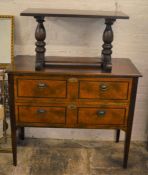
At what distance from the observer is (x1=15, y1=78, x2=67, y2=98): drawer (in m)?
2.19

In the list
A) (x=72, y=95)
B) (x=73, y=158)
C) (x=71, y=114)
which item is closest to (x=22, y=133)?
(x=73, y=158)

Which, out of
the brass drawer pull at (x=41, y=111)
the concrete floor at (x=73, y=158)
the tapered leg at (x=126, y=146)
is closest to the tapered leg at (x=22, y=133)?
the concrete floor at (x=73, y=158)

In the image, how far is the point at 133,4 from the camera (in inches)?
97.9

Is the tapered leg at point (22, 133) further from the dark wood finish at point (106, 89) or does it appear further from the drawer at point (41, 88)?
the dark wood finish at point (106, 89)

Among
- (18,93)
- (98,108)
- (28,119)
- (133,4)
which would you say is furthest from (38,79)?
(133,4)

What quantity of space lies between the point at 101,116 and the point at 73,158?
61 centimetres

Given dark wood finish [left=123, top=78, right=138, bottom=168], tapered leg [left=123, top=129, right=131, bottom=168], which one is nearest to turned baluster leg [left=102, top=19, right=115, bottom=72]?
dark wood finish [left=123, top=78, right=138, bottom=168]

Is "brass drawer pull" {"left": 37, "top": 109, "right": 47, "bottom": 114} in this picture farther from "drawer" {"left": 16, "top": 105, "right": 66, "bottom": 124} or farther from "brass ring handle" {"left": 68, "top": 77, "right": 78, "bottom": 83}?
"brass ring handle" {"left": 68, "top": 77, "right": 78, "bottom": 83}

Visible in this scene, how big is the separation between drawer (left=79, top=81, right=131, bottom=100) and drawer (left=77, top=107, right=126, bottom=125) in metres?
0.11

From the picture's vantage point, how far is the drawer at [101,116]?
2270mm

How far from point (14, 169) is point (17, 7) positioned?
4.93ft

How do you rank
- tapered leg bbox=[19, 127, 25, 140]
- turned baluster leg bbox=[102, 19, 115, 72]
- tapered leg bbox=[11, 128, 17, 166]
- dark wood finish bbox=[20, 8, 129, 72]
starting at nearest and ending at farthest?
dark wood finish bbox=[20, 8, 129, 72]
turned baluster leg bbox=[102, 19, 115, 72]
tapered leg bbox=[11, 128, 17, 166]
tapered leg bbox=[19, 127, 25, 140]

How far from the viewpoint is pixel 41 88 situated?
2203 millimetres

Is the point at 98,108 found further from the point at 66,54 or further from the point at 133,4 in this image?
the point at 133,4
